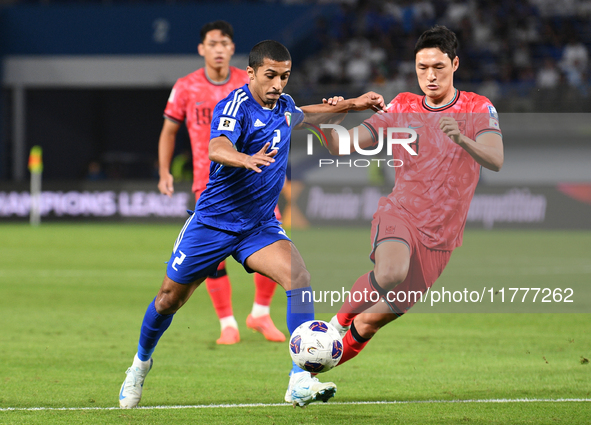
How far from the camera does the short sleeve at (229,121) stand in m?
4.48

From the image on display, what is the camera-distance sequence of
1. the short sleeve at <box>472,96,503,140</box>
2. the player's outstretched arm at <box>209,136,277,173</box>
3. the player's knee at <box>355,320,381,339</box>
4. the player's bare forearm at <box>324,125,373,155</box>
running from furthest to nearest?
the player's bare forearm at <box>324,125,373,155</box>, the player's knee at <box>355,320,381,339</box>, the short sleeve at <box>472,96,503,140</box>, the player's outstretched arm at <box>209,136,277,173</box>

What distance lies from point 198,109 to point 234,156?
303cm

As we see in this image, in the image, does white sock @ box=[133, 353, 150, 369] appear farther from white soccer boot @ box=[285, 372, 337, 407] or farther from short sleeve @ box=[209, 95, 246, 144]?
short sleeve @ box=[209, 95, 246, 144]

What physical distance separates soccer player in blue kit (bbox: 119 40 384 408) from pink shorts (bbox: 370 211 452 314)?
0.57 m

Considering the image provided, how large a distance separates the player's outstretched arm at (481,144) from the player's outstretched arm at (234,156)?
943 millimetres

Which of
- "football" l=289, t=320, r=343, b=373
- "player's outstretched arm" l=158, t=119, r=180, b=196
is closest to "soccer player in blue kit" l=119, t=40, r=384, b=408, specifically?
"football" l=289, t=320, r=343, b=373


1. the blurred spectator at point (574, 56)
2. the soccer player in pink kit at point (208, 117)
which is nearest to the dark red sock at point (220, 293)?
the soccer player in pink kit at point (208, 117)

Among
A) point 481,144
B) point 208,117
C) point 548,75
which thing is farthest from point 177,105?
point 548,75

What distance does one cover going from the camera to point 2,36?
2941 centimetres

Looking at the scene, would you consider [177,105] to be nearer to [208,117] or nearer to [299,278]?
[208,117]

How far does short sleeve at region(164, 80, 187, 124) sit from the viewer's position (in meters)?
7.20

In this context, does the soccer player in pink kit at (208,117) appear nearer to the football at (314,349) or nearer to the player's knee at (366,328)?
the player's knee at (366,328)

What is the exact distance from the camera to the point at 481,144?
4684mm

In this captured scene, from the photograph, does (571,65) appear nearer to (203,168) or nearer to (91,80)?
(91,80)
